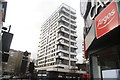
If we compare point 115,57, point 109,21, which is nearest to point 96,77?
point 115,57

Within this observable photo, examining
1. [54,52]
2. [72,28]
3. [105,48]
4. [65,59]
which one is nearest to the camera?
[105,48]

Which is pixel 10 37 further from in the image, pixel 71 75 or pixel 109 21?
pixel 71 75

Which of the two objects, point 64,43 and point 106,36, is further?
point 64,43

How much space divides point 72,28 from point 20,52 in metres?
28.9

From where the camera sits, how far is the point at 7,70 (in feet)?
152

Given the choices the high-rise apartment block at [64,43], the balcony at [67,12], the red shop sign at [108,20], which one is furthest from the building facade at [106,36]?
the balcony at [67,12]

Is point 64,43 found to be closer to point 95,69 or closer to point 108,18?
point 95,69

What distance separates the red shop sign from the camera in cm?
423

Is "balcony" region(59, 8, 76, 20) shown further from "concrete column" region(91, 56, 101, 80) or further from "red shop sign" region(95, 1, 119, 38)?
"red shop sign" region(95, 1, 119, 38)

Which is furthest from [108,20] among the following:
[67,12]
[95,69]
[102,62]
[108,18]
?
[67,12]

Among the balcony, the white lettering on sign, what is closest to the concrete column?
the white lettering on sign

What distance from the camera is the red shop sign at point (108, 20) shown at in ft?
13.9

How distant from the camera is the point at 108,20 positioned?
468 cm

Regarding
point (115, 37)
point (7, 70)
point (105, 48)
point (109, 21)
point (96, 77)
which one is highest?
point (109, 21)
